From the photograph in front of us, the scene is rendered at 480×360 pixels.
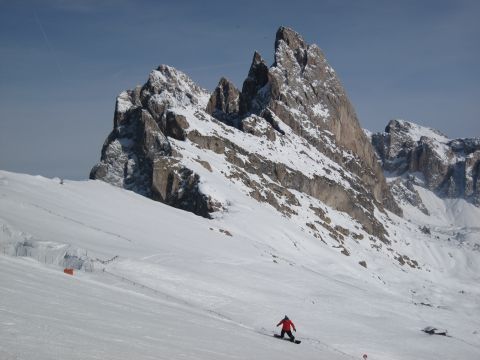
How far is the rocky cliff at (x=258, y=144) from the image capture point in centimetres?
8262

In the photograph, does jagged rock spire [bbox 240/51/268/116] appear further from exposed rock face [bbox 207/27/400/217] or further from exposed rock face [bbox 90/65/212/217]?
exposed rock face [bbox 90/65/212/217]

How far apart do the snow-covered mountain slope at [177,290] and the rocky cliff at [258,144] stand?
365 inches

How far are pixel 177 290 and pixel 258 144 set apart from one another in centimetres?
7818

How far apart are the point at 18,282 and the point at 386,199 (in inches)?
6169

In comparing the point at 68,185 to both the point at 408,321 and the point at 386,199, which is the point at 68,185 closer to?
the point at 408,321

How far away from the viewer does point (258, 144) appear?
106m

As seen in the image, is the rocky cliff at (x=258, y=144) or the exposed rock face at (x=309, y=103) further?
the exposed rock face at (x=309, y=103)

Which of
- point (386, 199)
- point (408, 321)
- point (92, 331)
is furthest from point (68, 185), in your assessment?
point (386, 199)

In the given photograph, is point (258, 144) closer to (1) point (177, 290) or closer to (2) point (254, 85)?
(2) point (254, 85)

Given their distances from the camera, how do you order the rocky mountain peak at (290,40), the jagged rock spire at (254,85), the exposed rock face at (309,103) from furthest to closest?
the rocky mountain peak at (290,40) < the jagged rock spire at (254,85) < the exposed rock face at (309,103)

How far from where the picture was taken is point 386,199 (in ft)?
538

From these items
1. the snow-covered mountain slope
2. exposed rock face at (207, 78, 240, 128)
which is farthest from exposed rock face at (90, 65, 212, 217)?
exposed rock face at (207, 78, 240, 128)

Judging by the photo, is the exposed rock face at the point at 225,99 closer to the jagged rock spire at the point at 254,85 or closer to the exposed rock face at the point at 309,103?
the jagged rock spire at the point at 254,85

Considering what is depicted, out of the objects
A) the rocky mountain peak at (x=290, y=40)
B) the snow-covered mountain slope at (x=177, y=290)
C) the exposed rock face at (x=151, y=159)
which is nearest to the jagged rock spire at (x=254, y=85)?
the rocky mountain peak at (x=290, y=40)
